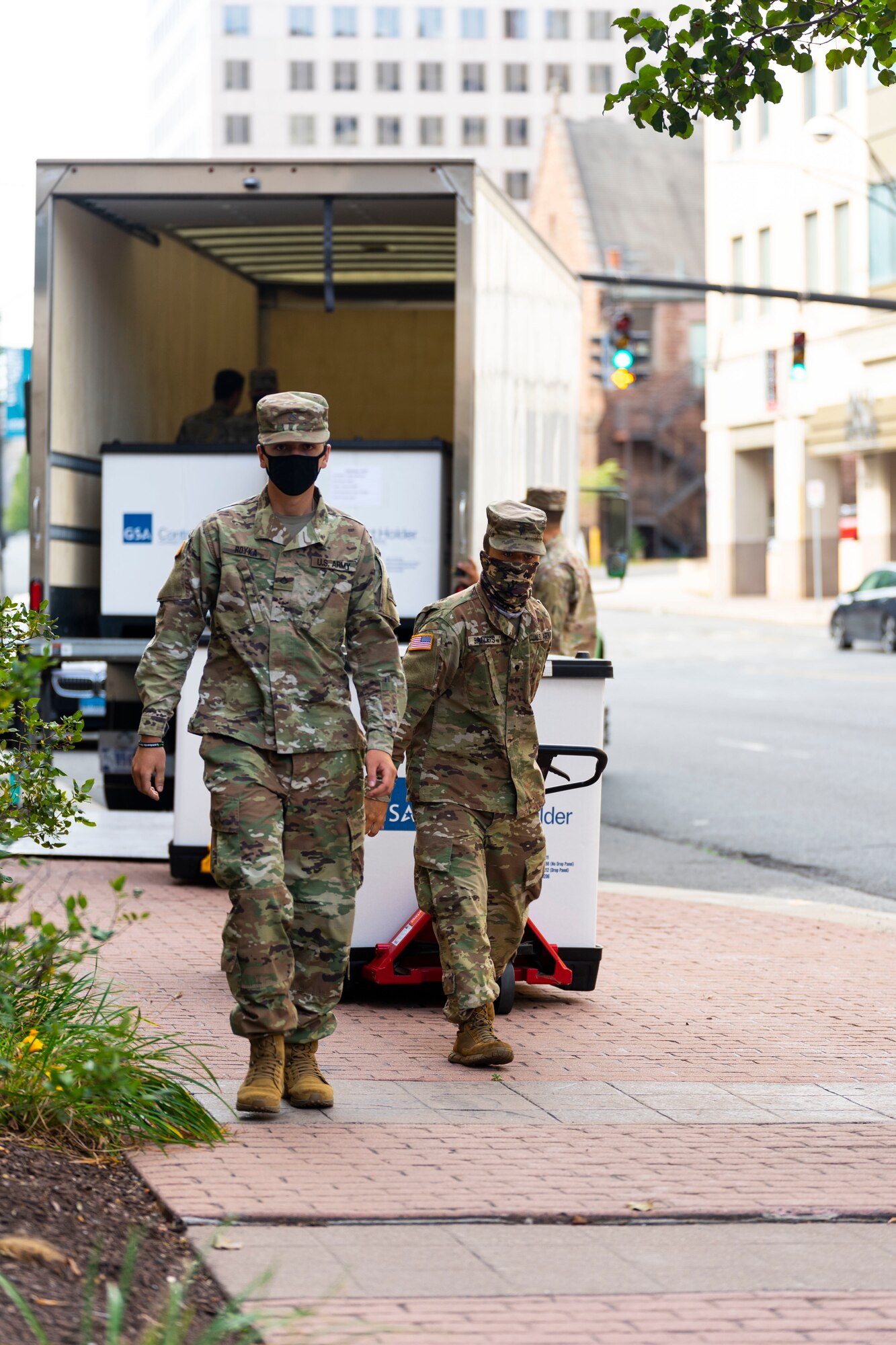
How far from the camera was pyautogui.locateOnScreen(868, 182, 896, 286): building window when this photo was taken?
42.4 metres

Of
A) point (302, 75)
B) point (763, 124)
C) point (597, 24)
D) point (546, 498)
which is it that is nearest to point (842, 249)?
point (763, 124)

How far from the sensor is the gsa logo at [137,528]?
11.0 m

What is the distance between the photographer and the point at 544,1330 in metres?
3.88

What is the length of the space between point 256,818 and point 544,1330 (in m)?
1.90

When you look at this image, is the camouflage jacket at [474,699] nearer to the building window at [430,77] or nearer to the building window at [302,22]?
the building window at [430,77]

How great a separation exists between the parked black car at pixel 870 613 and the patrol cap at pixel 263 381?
21274 mm

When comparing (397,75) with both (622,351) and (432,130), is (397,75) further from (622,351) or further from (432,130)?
(622,351)

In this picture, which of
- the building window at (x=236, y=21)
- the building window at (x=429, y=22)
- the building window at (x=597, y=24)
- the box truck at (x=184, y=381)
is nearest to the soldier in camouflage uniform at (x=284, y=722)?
the box truck at (x=184, y=381)

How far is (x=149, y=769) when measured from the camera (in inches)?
213

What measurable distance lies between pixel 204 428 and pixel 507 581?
6.38 metres

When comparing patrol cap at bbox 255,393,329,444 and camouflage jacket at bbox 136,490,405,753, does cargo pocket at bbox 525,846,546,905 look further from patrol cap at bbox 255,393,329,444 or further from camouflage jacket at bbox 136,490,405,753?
patrol cap at bbox 255,393,329,444

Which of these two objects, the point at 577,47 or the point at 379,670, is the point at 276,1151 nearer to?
the point at 379,670

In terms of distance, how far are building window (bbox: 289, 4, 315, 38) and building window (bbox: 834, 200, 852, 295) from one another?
246 ft

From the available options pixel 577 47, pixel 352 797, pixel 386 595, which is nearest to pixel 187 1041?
pixel 352 797
